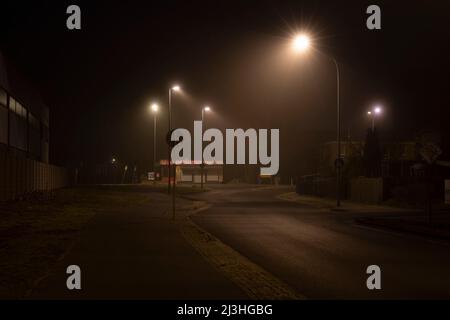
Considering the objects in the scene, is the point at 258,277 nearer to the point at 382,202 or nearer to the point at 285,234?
the point at 285,234

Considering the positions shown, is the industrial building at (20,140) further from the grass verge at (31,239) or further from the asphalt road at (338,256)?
the asphalt road at (338,256)

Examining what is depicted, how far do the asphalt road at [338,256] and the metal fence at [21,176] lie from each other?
1200 centimetres

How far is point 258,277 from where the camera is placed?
1103 cm

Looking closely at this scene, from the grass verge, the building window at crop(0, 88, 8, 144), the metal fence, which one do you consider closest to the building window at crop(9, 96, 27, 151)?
the building window at crop(0, 88, 8, 144)

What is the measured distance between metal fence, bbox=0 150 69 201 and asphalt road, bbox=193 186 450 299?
39.4ft

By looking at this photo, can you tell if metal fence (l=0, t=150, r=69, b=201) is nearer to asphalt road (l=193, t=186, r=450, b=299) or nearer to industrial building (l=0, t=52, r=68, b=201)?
industrial building (l=0, t=52, r=68, b=201)

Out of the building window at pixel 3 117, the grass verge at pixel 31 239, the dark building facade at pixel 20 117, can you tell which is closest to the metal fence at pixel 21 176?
the building window at pixel 3 117

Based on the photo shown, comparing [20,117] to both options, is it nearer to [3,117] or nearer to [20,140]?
[20,140]

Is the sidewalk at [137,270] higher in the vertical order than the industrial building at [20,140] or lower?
lower

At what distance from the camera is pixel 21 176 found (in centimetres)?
3716

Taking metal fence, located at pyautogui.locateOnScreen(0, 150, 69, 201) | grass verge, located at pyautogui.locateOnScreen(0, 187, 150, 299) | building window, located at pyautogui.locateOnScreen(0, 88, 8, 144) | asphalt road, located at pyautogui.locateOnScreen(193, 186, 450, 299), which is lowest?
asphalt road, located at pyautogui.locateOnScreen(193, 186, 450, 299)

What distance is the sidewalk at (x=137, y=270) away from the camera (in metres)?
9.16

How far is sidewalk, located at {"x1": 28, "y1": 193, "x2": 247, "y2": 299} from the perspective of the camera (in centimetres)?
916

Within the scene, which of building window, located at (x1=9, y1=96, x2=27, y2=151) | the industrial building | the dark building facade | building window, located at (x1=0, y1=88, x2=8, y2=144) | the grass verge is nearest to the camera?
the grass verge
